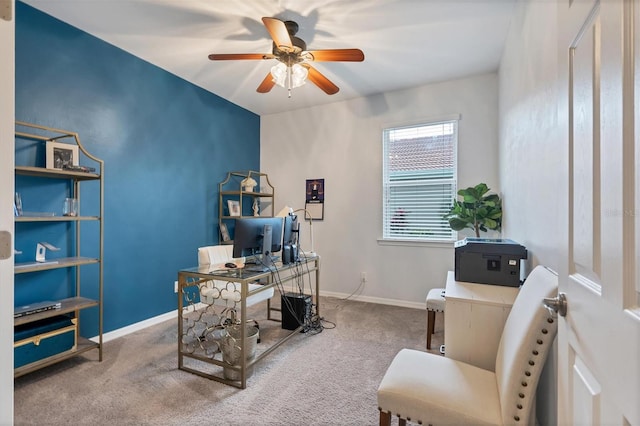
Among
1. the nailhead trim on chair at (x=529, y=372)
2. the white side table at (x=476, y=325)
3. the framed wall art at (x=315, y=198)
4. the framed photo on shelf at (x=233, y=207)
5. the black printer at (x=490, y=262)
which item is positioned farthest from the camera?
the framed wall art at (x=315, y=198)

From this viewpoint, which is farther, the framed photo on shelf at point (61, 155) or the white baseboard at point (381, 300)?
the white baseboard at point (381, 300)

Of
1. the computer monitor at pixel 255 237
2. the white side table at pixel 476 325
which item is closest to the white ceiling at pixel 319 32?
the computer monitor at pixel 255 237

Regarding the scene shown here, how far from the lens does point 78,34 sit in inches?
103

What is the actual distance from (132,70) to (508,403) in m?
3.87

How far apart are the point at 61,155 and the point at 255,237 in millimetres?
1672

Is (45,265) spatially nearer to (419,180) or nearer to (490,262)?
(490,262)

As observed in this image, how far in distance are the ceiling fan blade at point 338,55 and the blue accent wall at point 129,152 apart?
1617mm

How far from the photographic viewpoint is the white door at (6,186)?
3.13ft

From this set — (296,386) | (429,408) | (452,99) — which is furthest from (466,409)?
(452,99)

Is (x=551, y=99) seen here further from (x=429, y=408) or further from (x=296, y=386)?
(x=296, y=386)

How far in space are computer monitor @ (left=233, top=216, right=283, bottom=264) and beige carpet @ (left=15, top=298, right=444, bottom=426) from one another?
884 mm

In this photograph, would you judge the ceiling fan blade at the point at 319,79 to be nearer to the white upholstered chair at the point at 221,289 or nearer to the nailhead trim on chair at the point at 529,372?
the white upholstered chair at the point at 221,289

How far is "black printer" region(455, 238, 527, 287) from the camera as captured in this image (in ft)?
6.12

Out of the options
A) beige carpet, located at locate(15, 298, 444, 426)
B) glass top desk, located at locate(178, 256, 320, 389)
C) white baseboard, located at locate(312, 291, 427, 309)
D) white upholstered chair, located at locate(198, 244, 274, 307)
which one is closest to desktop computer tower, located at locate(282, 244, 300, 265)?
glass top desk, located at locate(178, 256, 320, 389)
